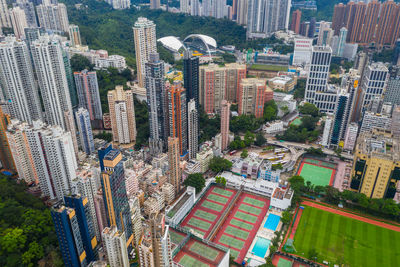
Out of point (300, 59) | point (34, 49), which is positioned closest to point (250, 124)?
point (34, 49)

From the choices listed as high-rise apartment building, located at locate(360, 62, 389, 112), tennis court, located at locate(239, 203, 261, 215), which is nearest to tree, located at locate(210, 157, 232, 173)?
tennis court, located at locate(239, 203, 261, 215)

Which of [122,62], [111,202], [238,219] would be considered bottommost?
[238,219]

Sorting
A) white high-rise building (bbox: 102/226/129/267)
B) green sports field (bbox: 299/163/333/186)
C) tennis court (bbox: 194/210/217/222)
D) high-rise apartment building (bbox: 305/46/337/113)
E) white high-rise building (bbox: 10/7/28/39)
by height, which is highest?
white high-rise building (bbox: 10/7/28/39)

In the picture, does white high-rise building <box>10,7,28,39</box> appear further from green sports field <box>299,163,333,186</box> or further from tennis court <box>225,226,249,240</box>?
green sports field <box>299,163,333,186</box>

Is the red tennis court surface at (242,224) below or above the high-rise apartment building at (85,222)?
below

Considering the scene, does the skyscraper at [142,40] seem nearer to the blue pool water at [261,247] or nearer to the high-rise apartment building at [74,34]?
the high-rise apartment building at [74,34]

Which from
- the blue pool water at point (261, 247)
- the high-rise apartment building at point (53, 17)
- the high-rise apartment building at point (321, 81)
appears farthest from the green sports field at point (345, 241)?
the high-rise apartment building at point (53, 17)

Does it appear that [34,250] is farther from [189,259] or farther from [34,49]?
[34,49]
